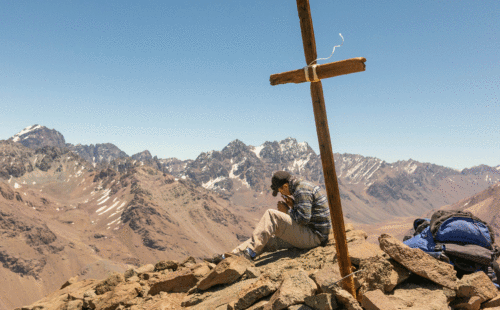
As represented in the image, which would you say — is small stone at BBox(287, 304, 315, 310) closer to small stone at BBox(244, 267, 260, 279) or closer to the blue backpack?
small stone at BBox(244, 267, 260, 279)

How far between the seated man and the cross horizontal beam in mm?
3183

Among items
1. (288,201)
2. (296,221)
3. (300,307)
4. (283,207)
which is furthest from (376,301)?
(283,207)

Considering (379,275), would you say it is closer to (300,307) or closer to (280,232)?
(300,307)

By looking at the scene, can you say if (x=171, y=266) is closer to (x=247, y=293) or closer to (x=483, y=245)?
(x=247, y=293)

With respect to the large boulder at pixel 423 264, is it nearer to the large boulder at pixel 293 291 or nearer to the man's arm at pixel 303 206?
the large boulder at pixel 293 291

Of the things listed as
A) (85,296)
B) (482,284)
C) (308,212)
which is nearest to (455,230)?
(482,284)

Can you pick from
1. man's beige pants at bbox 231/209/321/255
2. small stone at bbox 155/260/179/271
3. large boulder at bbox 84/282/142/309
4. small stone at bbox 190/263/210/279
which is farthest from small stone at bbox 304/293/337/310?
small stone at bbox 155/260/179/271

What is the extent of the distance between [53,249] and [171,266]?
753 feet

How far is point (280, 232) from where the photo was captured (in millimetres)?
7887

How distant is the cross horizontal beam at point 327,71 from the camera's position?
4.60 meters

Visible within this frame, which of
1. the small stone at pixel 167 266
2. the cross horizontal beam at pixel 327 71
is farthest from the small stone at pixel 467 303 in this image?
the small stone at pixel 167 266

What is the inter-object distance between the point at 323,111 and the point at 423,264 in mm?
3333

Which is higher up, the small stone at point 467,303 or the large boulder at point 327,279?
the large boulder at point 327,279

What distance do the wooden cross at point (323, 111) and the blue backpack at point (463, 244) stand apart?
210 centimetres
